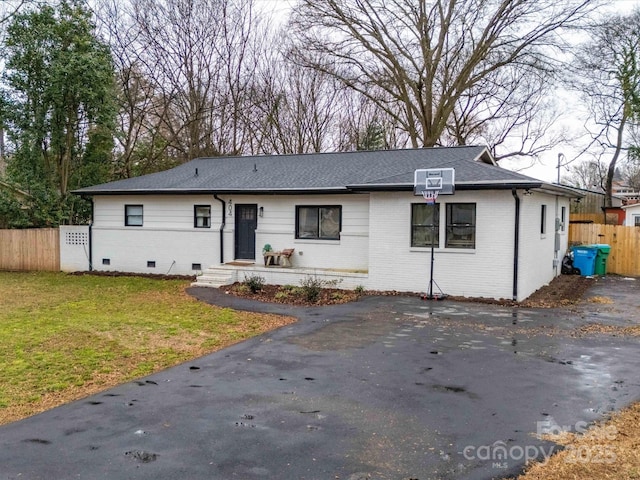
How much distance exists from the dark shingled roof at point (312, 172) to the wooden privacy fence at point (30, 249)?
8.07 ft

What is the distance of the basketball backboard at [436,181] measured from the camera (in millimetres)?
11891

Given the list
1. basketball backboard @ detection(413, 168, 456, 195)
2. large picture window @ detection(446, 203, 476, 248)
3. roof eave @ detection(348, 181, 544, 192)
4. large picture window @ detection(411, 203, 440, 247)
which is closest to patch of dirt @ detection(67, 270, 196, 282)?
roof eave @ detection(348, 181, 544, 192)

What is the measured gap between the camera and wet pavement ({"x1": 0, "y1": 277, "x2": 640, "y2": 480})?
4.04 metres

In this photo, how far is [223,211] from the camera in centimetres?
1630

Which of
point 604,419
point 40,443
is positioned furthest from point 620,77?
point 40,443

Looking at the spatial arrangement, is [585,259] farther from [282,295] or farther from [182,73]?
[182,73]

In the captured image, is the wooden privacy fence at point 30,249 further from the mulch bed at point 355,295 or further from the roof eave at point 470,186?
the roof eave at point 470,186

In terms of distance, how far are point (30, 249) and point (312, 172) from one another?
10893 mm

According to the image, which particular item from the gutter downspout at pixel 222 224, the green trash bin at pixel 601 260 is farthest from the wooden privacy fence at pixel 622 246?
the gutter downspout at pixel 222 224

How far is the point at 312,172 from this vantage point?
54.0 feet

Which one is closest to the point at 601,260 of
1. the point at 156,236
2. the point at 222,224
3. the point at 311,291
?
the point at 311,291

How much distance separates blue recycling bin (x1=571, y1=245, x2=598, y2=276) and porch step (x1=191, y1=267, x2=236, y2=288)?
1143cm

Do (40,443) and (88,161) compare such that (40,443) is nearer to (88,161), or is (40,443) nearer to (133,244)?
(133,244)

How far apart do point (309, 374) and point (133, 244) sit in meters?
12.8
